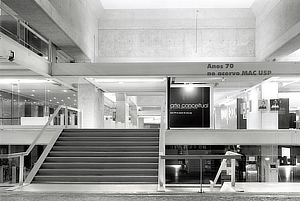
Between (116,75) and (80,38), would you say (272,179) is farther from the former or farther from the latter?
(80,38)

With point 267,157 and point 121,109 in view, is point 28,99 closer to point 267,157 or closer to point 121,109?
point 267,157

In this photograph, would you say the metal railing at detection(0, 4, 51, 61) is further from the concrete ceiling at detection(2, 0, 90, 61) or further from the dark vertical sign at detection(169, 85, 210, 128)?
the dark vertical sign at detection(169, 85, 210, 128)

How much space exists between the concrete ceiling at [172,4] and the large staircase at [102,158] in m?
8.10

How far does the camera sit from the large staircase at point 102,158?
Answer: 9.83 metres

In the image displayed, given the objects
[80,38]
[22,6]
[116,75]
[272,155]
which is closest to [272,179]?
[272,155]

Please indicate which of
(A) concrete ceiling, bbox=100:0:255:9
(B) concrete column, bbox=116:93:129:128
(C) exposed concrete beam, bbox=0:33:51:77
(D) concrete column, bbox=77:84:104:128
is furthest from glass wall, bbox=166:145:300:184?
(B) concrete column, bbox=116:93:129:128

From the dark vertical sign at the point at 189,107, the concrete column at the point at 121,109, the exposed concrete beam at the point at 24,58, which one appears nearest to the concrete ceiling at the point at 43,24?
the exposed concrete beam at the point at 24,58

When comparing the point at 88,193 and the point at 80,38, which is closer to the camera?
the point at 88,193

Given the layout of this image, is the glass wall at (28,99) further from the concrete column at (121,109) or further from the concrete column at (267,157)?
the concrete column at (121,109)

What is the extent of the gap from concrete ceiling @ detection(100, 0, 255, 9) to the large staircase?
26.6 ft

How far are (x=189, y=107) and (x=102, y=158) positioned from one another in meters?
7.05

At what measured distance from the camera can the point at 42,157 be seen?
10797 millimetres

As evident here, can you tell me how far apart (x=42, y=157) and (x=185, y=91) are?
8398mm

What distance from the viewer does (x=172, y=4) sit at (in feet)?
62.2
